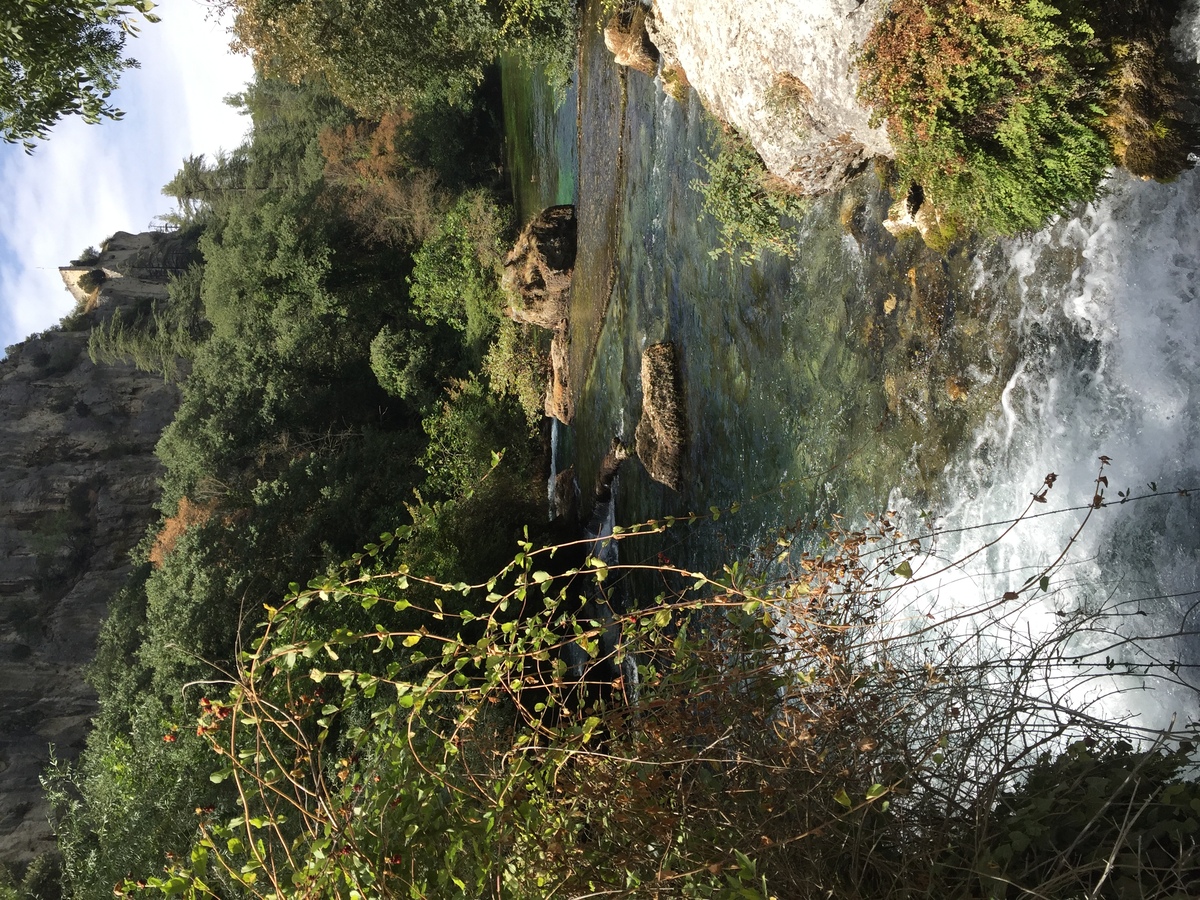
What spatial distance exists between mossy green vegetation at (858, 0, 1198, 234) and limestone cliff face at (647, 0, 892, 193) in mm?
444

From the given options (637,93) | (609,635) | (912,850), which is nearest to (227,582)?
(609,635)

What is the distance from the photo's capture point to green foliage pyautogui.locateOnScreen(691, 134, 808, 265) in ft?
27.2

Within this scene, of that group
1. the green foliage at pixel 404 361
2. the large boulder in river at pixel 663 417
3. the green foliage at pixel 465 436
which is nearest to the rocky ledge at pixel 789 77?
the large boulder in river at pixel 663 417

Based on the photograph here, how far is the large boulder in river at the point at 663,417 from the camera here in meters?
10.4

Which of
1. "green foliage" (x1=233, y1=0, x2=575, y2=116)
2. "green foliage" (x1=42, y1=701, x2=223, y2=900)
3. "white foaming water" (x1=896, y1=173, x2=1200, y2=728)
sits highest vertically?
"green foliage" (x1=233, y1=0, x2=575, y2=116)

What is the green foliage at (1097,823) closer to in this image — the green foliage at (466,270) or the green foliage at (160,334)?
the green foliage at (466,270)

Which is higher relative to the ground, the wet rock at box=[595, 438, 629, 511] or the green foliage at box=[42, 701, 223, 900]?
the wet rock at box=[595, 438, 629, 511]

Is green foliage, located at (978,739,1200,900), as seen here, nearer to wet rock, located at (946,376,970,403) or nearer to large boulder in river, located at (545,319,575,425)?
wet rock, located at (946,376,970,403)

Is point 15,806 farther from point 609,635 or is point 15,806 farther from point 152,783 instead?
point 609,635

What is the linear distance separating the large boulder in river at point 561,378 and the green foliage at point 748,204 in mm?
6464

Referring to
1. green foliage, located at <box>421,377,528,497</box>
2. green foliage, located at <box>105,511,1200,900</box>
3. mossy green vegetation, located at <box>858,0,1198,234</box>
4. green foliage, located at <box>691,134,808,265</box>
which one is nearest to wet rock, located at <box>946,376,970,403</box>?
mossy green vegetation, located at <box>858,0,1198,234</box>

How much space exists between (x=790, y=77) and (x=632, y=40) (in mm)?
4685

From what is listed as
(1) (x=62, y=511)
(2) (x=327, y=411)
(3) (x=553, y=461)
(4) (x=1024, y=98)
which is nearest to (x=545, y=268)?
(3) (x=553, y=461)

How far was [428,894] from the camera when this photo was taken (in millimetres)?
4219
